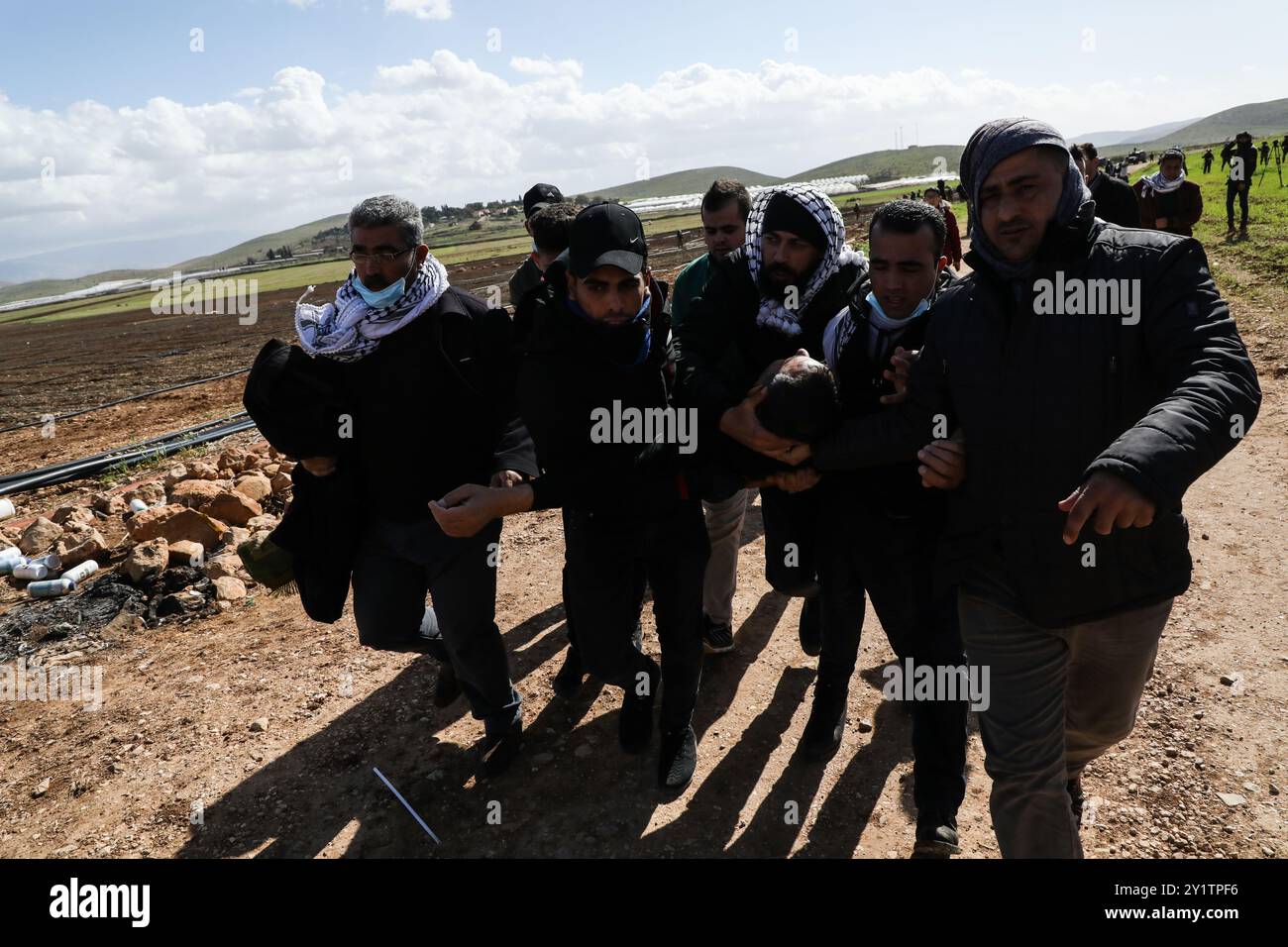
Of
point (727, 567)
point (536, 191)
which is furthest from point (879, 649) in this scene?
point (536, 191)

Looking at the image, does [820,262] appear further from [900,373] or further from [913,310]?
[900,373]

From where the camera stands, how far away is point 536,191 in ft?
18.8

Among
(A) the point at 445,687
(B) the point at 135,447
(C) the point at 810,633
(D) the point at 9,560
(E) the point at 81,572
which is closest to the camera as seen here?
(A) the point at 445,687

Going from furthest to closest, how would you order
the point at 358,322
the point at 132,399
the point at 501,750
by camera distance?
the point at 132,399 → the point at 501,750 → the point at 358,322

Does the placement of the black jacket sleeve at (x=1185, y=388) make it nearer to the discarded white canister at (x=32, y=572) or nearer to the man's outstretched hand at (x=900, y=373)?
the man's outstretched hand at (x=900, y=373)

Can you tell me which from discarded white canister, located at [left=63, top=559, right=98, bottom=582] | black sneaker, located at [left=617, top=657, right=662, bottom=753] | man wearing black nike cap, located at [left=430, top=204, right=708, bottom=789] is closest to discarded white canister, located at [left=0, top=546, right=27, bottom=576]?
discarded white canister, located at [left=63, top=559, right=98, bottom=582]

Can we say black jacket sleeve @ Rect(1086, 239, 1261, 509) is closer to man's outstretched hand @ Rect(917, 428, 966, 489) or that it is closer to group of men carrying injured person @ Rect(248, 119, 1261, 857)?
group of men carrying injured person @ Rect(248, 119, 1261, 857)

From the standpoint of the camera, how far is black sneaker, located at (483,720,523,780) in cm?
339

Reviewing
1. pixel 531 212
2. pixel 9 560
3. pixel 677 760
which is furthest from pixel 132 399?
Result: pixel 677 760

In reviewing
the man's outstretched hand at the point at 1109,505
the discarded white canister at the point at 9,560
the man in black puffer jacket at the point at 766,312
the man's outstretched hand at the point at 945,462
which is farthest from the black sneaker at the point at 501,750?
the discarded white canister at the point at 9,560

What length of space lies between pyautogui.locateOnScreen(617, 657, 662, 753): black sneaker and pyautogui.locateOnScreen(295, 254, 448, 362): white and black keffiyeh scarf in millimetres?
1801

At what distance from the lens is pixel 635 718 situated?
350 centimetres

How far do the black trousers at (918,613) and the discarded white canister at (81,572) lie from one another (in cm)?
546

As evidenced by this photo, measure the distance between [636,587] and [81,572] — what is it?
4663mm
